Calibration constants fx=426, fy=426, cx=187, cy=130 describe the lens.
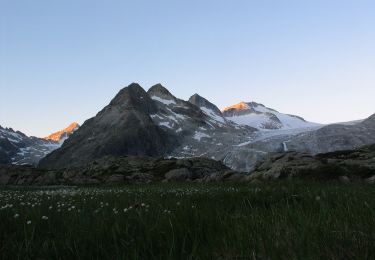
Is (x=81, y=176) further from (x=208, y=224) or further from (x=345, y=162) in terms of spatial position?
(x=208, y=224)

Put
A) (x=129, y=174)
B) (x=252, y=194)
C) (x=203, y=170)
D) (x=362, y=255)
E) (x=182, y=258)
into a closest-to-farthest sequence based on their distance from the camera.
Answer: (x=362, y=255)
(x=182, y=258)
(x=252, y=194)
(x=203, y=170)
(x=129, y=174)

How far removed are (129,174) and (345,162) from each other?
176ft

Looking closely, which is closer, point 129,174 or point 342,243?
point 342,243

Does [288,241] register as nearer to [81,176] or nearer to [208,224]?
[208,224]

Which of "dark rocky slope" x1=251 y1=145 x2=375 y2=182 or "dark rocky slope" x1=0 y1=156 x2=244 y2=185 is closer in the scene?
"dark rocky slope" x1=251 y1=145 x2=375 y2=182

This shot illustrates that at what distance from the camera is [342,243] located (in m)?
3.81

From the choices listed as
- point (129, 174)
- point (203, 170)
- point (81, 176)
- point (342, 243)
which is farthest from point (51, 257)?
point (81, 176)

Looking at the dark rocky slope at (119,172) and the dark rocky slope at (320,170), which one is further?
the dark rocky slope at (119,172)

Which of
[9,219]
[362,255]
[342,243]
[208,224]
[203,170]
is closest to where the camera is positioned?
[362,255]

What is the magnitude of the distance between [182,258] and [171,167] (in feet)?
260

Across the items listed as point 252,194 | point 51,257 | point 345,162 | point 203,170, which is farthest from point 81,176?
point 51,257

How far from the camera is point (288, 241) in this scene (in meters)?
3.98

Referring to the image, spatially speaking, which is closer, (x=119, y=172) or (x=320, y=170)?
(x=320, y=170)

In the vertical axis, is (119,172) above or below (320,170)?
below
